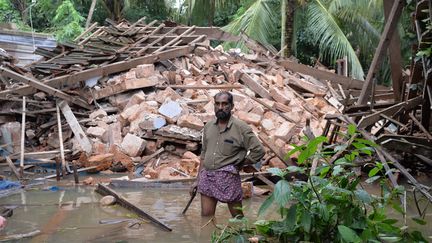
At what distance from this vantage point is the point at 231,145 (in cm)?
571

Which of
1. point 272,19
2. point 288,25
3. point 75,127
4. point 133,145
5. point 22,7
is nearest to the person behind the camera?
point 133,145

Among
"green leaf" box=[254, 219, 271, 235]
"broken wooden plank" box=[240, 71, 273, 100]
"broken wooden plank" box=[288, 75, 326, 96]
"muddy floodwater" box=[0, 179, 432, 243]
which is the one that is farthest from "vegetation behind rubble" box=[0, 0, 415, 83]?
"green leaf" box=[254, 219, 271, 235]

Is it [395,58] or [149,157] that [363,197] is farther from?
[149,157]

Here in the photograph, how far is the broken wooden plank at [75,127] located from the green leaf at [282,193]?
8020 mm

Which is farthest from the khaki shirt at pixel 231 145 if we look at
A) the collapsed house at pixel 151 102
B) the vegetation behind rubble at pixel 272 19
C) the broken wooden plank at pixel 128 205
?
the vegetation behind rubble at pixel 272 19

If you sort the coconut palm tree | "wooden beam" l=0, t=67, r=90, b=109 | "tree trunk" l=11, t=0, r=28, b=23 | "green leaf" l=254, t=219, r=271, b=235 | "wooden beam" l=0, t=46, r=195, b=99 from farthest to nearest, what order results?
"tree trunk" l=11, t=0, r=28, b=23 → the coconut palm tree → "wooden beam" l=0, t=46, r=195, b=99 → "wooden beam" l=0, t=67, r=90, b=109 → "green leaf" l=254, t=219, r=271, b=235

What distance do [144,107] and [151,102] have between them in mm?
265

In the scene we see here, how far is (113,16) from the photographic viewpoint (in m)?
22.4

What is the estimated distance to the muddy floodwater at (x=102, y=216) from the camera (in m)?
6.05

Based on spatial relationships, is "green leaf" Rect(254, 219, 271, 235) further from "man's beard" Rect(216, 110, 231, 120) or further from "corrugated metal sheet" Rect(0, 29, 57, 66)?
"corrugated metal sheet" Rect(0, 29, 57, 66)

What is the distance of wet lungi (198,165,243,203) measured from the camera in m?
5.73

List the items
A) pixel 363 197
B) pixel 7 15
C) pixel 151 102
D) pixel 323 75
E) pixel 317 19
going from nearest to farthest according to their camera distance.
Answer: pixel 363 197 → pixel 151 102 → pixel 323 75 → pixel 317 19 → pixel 7 15

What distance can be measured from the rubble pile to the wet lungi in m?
3.55

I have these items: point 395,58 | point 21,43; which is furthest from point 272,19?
point 395,58
